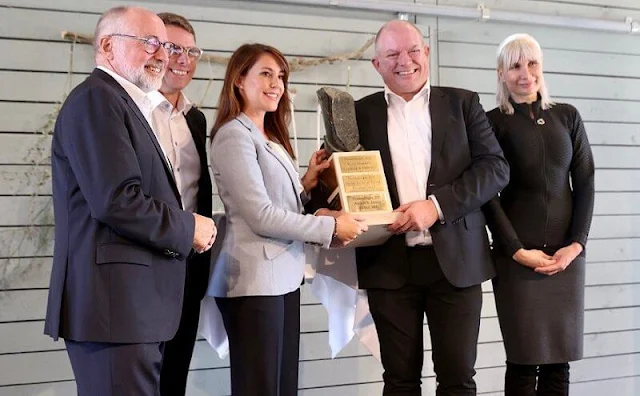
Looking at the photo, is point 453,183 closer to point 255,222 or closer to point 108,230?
point 255,222

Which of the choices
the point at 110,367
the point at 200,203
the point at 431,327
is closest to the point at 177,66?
the point at 200,203

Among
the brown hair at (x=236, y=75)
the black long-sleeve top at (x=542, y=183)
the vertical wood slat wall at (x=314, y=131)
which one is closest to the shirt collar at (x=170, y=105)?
the brown hair at (x=236, y=75)

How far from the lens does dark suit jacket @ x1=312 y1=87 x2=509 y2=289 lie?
2.04 m

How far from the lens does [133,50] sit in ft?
5.39

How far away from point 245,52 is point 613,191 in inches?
93.4

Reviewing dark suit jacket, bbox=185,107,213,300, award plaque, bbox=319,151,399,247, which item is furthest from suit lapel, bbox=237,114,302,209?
dark suit jacket, bbox=185,107,213,300

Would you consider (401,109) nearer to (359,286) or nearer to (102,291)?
(359,286)

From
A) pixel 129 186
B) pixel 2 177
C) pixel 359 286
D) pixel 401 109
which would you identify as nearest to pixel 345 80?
pixel 401 109

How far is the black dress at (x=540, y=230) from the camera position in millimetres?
2299

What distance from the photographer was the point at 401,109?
218 cm

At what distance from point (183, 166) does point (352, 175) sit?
1.68 ft

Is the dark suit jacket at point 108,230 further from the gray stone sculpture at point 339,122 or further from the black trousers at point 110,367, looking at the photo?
the gray stone sculpture at point 339,122

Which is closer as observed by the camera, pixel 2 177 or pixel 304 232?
pixel 304 232

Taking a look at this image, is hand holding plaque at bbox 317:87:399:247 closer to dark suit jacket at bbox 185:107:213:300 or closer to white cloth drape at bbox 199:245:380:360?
white cloth drape at bbox 199:245:380:360
